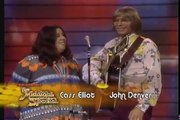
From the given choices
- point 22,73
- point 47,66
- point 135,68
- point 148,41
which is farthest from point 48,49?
point 148,41

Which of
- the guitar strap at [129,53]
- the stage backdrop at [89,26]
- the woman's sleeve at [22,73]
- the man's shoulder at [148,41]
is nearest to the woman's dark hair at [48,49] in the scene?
the woman's sleeve at [22,73]

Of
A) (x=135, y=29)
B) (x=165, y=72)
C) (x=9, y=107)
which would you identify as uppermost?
(x=135, y=29)

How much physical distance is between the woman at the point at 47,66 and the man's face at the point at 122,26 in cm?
38

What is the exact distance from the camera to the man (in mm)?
3756

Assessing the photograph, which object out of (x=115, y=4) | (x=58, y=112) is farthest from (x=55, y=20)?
(x=58, y=112)

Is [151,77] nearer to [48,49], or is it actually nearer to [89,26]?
[89,26]

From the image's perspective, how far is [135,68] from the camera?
3.75 metres

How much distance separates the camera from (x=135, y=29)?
3.88 meters

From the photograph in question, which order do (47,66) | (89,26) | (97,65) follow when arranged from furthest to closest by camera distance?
(89,26)
(97,65)
(47,66)

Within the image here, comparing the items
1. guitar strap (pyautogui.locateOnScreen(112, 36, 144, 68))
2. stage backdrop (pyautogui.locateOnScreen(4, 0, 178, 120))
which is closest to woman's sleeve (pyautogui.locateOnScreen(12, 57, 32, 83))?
stage backdrop (pyautogui.locateOnScreen(4, 0, 178, 120))

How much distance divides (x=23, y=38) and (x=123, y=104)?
920mm

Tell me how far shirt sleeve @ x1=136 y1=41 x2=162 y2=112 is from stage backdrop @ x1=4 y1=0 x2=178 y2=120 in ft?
0.62

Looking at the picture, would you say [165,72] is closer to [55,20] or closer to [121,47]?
[121,47]

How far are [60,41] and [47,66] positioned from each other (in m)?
0.21
